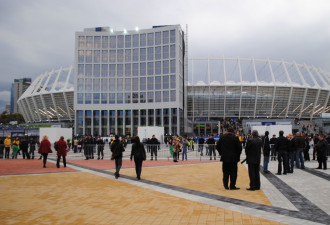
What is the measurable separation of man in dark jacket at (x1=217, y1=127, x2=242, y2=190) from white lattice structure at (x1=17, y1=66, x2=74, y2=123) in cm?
7434

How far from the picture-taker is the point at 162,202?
23.9ft

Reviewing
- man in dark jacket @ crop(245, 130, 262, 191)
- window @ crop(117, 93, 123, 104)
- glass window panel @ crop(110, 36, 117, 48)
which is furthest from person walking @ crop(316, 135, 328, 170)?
glass window panel @ crop(110, 36, 117, 48)

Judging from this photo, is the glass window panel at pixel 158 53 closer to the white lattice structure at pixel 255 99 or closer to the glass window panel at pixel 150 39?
the glass window panel at pixel 150 39

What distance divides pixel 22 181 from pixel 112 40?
6435cm

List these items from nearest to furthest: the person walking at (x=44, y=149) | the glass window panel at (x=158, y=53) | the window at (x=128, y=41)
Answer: the person walking at (x=44, y=149), the glass window panel at (x=158, y=53), the window at (x=128, y=41)

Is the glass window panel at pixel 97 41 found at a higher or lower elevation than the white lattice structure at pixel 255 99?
higher

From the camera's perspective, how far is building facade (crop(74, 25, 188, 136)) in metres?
67.6

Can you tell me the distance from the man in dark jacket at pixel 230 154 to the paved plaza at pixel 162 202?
0.39 meters

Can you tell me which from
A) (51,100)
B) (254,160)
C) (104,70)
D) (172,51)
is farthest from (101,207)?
(51,100)

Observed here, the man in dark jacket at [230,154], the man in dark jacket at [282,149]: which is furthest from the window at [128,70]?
the man in dark jacket at [230,154]

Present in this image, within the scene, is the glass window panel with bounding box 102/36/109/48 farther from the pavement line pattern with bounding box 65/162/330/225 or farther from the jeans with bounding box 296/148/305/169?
the pavement line pattern with bounding box 65/162/330/225

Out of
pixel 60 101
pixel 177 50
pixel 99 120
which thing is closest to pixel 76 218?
pixel 177 50

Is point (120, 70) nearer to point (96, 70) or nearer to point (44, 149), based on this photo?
point (96, 70)

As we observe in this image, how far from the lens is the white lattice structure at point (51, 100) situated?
265 ft
